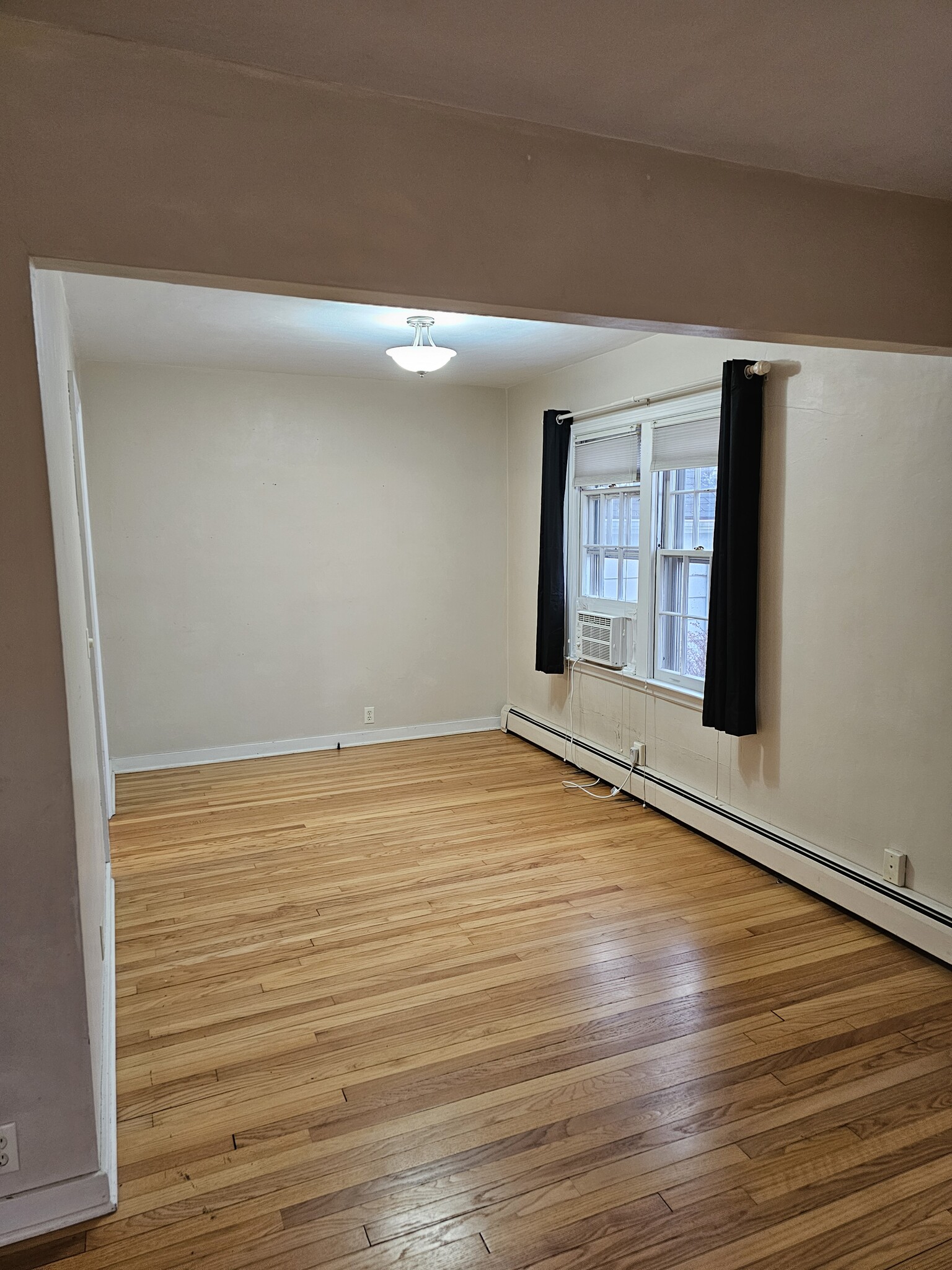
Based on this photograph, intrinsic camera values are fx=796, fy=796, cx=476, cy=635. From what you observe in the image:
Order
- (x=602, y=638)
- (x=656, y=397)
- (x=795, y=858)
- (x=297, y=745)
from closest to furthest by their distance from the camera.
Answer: (x=795, y=858) < (x=656, y=397) < (x=602, y=638) < (x=297, y=745)

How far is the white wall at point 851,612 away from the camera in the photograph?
3.01 m

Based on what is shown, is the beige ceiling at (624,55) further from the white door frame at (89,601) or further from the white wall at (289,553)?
the white wall at (289,553)

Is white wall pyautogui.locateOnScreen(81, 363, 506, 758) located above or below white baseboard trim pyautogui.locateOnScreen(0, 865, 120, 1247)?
above

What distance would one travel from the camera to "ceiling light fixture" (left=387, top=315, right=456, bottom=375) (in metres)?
4.09

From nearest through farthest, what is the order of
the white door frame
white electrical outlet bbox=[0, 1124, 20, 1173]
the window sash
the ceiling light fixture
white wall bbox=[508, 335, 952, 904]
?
1. white electrical outlet bbox=[0, 1124, 20, 1173]
2. white wall bbox=[508, 335, 952, 904]
3. the white door frame
4. the ceiling light fixture
5. the window sash

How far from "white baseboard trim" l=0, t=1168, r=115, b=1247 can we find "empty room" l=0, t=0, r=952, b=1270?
0.01 m

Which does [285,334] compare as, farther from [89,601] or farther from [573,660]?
[573,660]

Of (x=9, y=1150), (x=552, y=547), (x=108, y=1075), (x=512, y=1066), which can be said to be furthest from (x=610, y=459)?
(x=9, y=1150)

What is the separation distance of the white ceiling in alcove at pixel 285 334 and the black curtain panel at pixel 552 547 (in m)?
0.48

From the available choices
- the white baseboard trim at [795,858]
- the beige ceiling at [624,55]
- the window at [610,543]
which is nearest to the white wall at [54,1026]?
the beige ceiling at [624,55]

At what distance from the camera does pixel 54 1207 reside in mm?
1882

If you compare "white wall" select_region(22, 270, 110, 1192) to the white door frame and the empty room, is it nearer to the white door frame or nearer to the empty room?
the empty room

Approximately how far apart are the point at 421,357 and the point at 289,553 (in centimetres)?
212

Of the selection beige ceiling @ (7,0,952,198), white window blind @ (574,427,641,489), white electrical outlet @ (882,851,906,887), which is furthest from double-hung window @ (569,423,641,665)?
beige ceiling @ (7,0,952,198)
